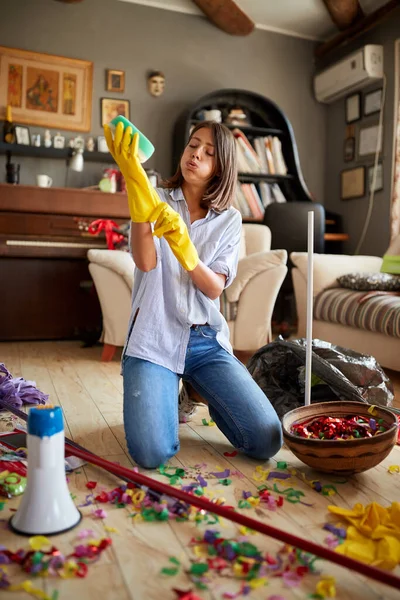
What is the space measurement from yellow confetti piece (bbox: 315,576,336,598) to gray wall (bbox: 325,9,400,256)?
11.8ft

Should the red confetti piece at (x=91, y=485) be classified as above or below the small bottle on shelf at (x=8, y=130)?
below

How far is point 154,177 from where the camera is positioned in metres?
3.94

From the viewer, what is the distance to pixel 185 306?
5.28 ft

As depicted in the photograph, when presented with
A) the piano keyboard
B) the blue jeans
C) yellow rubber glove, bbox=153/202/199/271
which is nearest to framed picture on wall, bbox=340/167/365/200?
the piano keyboard

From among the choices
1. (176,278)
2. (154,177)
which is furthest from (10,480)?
(154,177)

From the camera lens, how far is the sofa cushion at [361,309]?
266 centimetres

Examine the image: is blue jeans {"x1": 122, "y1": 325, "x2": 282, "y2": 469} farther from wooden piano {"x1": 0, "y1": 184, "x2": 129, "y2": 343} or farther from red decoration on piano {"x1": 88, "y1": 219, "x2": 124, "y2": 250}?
wooden piano {"x1": 0, "y1": 184, "x2": 129, "y2": 343}

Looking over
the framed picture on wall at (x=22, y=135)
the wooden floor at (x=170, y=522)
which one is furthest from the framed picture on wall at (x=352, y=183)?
the wooden floor at (x=170, y=522)

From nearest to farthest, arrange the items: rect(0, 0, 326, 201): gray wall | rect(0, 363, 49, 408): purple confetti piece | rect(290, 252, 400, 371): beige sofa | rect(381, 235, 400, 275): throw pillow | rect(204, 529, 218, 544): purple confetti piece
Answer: rect(204, 529, 218, 544): purple confetti piece < rect(0, 363, 49, 408): purple confetti piece < rect(290, 252, 400, 371): beige sofa < rect(381, 235, 400, 275): throw pillow < rect(0, 0, 326, 201): gray wall

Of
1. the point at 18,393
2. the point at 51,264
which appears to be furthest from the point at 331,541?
the point at 51,264

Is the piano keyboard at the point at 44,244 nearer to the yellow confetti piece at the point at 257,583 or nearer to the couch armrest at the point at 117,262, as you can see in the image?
the couch armrest at the point at 117,262

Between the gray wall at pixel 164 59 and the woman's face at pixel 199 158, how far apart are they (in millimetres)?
2710

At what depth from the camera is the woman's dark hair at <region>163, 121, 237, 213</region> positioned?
1.63m

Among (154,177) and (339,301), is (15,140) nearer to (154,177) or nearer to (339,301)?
(154,177)
